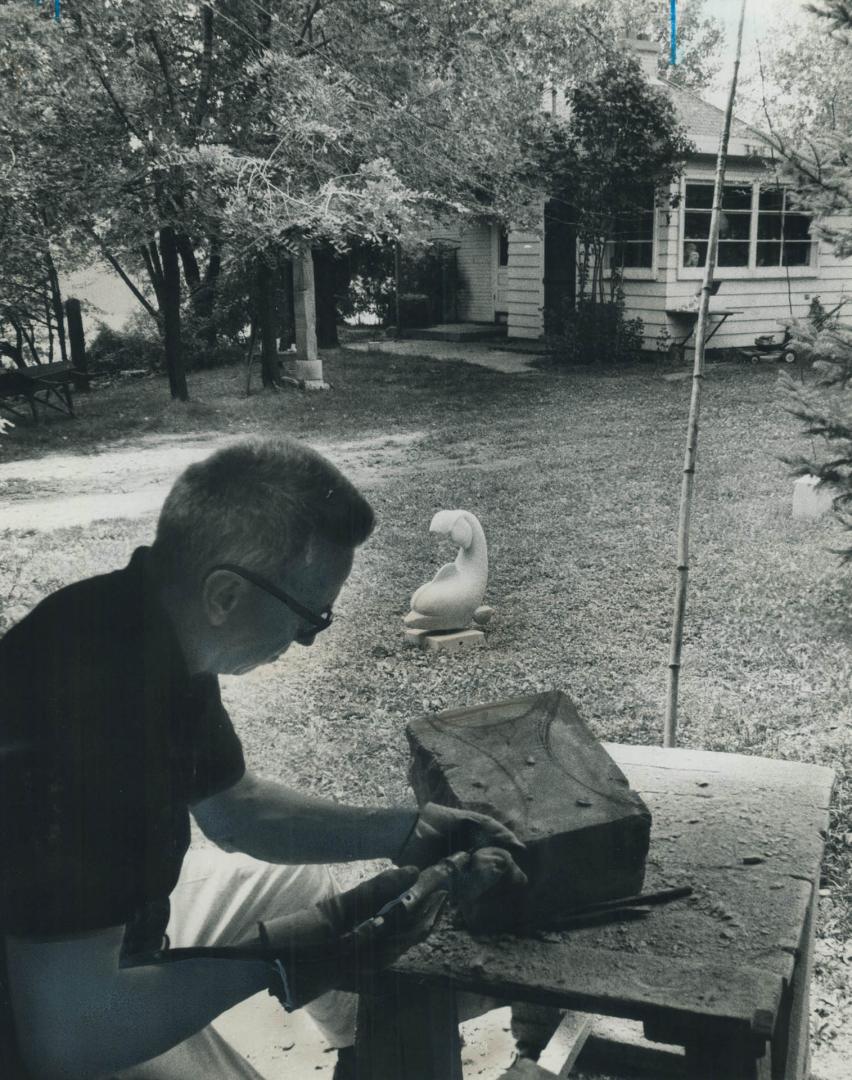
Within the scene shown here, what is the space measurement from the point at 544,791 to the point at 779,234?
217 cm

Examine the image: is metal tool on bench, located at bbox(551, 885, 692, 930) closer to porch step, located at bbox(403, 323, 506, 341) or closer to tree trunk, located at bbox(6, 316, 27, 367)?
tree trunk, located at bbox(6, 316, 27, 367)

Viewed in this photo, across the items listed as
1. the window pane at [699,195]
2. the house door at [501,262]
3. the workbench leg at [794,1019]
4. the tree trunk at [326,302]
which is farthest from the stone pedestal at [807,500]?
the workbench leg at [794,1019]

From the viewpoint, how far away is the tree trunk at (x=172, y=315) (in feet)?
6.34

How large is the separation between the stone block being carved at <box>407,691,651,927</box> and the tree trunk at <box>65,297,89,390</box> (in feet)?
3.63

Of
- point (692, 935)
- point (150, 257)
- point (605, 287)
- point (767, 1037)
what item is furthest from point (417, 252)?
point (767, 1037)

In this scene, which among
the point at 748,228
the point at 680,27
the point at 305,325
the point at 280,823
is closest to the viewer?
the point at 280,823

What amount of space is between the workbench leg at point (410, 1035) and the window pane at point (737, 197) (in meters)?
2.35

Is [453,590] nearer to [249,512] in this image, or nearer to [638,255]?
[638,255]

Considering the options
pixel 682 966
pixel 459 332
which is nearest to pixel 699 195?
pixel 459 332

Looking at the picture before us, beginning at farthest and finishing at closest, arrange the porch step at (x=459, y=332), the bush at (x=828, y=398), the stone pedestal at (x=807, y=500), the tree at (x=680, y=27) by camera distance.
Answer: the stone pedestal at (x=807, y=500), the porch step at (x=459, y=332), the bush at (x=828, y=398), the tree at (x=680, y=27)

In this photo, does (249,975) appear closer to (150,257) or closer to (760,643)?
(150,257)

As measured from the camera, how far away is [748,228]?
10.0 feet

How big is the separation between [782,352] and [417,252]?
127 cm

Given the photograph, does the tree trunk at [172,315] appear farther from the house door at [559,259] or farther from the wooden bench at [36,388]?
the house door at [559,259]
